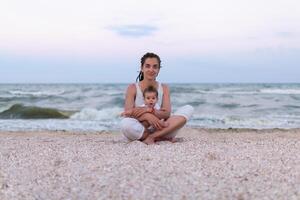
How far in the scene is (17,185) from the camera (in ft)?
13.7

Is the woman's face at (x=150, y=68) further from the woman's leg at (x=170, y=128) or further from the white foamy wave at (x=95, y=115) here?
the white foamy wave at (x=95, y=115)

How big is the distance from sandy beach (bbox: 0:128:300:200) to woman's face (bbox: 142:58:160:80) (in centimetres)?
97

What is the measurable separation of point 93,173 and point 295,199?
169 cm

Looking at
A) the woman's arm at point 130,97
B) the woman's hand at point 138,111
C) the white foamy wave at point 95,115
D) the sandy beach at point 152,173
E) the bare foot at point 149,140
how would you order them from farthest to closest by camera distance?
the white foamy wave at point 95,115
the woman's arm at point 130,97
the bare foot at point 149,140
the woman's hand at point 138,111
the sandy beach at point 152,173

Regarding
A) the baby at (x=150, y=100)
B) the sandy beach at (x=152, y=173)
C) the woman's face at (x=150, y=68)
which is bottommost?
the sandy beach at (x=152, y=173)

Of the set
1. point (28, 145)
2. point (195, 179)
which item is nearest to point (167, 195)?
point (195, 179)

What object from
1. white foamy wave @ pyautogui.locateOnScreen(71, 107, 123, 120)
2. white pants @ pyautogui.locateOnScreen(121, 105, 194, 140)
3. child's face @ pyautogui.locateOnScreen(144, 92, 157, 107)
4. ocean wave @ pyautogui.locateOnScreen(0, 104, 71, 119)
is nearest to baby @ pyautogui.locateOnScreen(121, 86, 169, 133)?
child's face @ pyautogui.locateOnScreen(144, 92, 157, 107)

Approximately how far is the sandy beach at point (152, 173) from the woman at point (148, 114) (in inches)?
18.6

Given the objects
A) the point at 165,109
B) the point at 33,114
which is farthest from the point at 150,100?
the point at 33,114

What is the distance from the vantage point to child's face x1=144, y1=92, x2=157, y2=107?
634 cm

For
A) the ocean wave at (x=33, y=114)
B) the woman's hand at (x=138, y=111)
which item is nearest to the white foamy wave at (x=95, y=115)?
the ocean wave at (x=33, y=114)

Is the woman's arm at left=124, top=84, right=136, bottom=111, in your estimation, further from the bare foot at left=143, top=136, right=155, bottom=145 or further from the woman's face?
the bare foot at left=143, top=136, right=155, bottom=145

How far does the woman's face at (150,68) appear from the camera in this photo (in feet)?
21.3

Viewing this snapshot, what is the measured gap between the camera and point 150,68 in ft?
21.3
